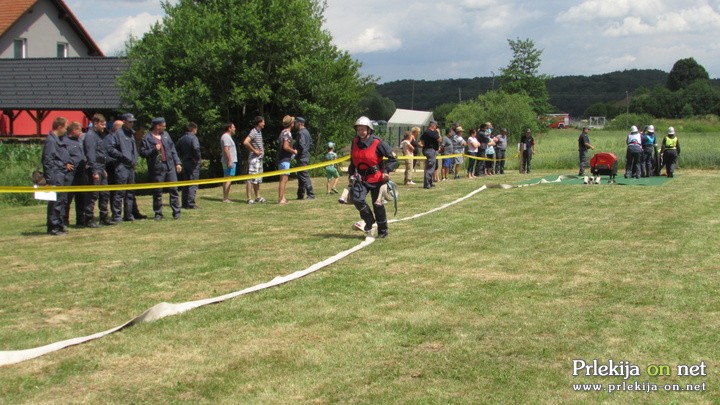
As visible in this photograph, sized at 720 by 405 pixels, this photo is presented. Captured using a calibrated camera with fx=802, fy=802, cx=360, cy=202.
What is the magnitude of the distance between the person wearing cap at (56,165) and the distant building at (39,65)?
24.7m

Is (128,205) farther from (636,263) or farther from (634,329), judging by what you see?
(634,329)

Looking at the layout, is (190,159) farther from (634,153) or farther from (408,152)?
(634,153)

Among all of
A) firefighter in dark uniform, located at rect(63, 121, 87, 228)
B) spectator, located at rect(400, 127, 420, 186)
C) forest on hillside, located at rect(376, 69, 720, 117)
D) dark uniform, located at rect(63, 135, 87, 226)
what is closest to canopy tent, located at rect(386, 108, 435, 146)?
spectator, located at rect(400, 127, 420, 186)

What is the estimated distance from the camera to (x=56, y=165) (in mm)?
12570

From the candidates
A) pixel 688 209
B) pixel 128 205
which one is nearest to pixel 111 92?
pixel 128 205

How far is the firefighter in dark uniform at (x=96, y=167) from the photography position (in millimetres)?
13438

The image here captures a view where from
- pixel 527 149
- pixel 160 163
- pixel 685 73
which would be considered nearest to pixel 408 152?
pixel 160 163

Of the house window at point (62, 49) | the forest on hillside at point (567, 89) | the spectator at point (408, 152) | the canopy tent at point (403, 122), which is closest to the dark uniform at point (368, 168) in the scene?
the spectator at point (408, 152)

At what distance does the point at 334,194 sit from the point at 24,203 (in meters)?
8.11

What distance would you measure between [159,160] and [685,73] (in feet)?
449

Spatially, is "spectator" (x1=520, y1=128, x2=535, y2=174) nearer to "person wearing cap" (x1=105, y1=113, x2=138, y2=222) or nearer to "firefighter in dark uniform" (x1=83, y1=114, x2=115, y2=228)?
"person wearing cap" (x1=105, y1=113, x2=138, y2=222)

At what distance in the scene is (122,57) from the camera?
107ft

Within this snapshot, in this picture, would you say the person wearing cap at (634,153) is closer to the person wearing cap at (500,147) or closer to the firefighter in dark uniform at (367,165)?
the person wearing cap at (500,147)

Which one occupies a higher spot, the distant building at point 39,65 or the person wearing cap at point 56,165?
the distant building at point 39,65
